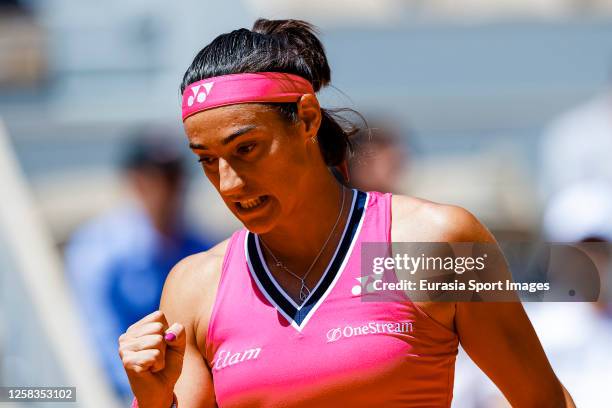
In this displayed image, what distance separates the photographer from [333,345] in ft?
8.34

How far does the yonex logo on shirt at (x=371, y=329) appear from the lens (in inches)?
99.8

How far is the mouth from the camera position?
2527mm

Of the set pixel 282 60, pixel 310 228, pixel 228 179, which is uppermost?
pixel 282 60

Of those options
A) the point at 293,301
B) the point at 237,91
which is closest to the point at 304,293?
the point at 293,301

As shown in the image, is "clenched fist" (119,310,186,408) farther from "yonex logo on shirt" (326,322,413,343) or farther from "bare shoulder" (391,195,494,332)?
"bare shoulder" (391,195,494,332)

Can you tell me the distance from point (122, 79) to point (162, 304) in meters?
7.92

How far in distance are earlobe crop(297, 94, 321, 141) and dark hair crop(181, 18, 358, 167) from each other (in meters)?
0.02

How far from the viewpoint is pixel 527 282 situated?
9.45ft

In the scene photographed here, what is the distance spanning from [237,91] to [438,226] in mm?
521

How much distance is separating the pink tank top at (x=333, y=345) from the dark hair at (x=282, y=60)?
22 cm

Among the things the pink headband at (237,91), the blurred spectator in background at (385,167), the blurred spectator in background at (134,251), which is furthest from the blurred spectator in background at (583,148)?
the pink headband at (237,91)

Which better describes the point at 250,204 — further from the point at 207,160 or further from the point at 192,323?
the point at 192,323

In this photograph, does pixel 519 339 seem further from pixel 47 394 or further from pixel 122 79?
pixel 122 79

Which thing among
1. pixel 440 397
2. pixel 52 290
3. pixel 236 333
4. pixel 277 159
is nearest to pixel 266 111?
pixel 277 159
